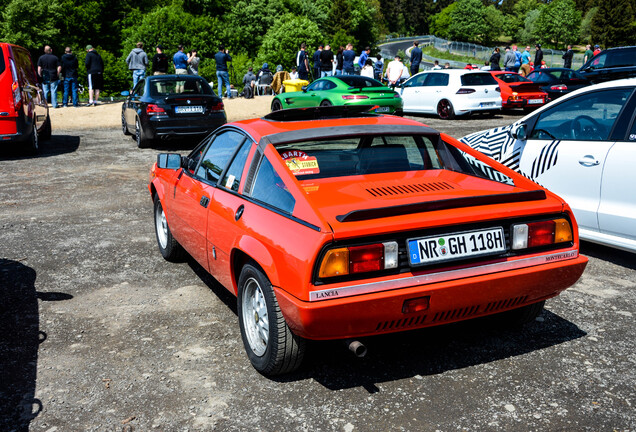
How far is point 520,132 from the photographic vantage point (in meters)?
6.55

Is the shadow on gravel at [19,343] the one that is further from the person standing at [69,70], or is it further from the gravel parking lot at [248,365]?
the person standing at [69,70]

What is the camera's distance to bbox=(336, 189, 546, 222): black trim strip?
11.0 feet

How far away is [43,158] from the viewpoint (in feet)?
41.8

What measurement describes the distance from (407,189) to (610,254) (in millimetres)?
3288

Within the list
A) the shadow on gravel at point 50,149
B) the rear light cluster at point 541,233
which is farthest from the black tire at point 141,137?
the rear light cluster at point 541,233

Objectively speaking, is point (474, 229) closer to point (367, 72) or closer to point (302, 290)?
point (302, 290)

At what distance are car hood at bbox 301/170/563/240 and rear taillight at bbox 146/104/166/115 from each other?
32.4 feet

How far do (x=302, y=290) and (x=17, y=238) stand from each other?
4.78 metres

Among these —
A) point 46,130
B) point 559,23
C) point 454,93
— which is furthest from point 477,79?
point 559,23

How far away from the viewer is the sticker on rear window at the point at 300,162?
161 inches

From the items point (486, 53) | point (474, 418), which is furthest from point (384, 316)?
point (486, 53)

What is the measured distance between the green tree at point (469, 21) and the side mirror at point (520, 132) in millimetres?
117909

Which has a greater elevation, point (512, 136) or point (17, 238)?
point (512, 136)

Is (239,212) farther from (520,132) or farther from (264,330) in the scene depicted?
(520,132)
